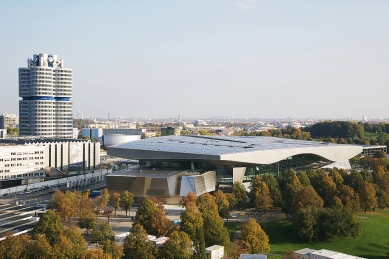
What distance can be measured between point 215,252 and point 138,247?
13.2 feet

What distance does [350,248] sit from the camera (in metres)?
29.4

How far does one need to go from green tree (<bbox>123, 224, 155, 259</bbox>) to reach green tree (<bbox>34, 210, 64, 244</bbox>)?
4201 millimetres

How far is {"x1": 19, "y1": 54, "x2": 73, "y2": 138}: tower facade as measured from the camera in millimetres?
78062

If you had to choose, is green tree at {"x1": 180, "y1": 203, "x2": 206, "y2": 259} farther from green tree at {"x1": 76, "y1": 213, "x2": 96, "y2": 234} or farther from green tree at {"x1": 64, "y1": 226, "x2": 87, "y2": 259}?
green tree at {"x1": 76, "y1": 213, "x2": 96, "y2": 234}

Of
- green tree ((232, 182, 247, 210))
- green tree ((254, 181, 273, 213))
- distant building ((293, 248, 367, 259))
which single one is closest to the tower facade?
green tree ((232, 182, 247, 210))

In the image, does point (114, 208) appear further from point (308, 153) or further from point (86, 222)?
point (308, 153)

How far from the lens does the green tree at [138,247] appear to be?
76.8 feet

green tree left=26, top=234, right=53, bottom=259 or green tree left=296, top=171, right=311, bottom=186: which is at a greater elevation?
green tree left=296, top=171, right=311, bottom=186

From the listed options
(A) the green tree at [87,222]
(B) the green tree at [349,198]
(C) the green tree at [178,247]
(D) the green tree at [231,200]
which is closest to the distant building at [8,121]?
(D) the green tree at [231,200]

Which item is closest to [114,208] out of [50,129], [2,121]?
[50,129]

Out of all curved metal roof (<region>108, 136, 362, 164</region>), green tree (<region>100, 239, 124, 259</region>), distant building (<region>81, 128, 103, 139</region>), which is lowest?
green tree (<region>100, 239, 124, 259</region>)

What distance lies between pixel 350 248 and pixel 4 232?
63.4 ft

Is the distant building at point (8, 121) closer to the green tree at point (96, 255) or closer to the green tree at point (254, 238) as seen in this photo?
the green tree at point (254, 238)

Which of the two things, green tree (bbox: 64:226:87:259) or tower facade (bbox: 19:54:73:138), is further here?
tower facade (bbox: 19:54:73:138)
